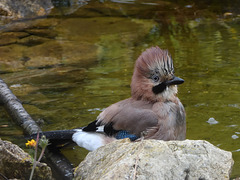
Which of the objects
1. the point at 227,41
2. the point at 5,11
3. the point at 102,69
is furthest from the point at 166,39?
the point at 5,11

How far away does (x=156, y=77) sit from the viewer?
3930mm

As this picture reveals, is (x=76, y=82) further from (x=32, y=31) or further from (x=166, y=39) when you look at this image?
(x=32, y=31)

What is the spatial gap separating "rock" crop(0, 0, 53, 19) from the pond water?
13.0 inches

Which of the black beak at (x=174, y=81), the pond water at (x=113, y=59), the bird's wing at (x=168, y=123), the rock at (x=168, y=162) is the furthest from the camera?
the pond water at (x=113, y=59)

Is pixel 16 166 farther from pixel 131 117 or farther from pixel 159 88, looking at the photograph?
pixel 159 88

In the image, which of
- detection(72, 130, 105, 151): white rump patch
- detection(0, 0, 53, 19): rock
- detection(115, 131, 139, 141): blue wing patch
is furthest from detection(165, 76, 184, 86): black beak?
detection(0, 0, 53, 19): rock

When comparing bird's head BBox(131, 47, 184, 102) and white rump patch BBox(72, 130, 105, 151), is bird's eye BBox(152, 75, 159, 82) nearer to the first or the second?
bird's head BBox(131, 47, 184, 102)

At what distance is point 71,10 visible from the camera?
33.0 feet

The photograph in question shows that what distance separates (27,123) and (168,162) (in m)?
2.43

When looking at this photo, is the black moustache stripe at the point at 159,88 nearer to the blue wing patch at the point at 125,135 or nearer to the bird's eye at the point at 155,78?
the bird's eye at the point at 155,78

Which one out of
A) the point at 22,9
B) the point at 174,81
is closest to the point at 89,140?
the point at 174,81

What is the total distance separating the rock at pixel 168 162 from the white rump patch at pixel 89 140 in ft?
4.31

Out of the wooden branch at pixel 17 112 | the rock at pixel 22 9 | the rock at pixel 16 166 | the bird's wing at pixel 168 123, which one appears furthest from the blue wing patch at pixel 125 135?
the rock at pixel 22 9

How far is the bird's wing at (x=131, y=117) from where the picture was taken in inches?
149
